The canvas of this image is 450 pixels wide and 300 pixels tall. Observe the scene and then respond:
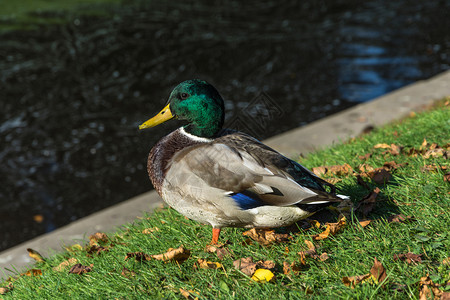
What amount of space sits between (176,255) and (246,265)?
17.7 inches

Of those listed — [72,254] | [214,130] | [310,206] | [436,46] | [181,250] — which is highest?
[214,130]

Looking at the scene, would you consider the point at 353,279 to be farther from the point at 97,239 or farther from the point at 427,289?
the point at 97,239

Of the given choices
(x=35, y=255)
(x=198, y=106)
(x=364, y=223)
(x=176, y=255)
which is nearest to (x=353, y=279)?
(x=364, y=223)

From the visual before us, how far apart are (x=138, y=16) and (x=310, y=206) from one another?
378 inches

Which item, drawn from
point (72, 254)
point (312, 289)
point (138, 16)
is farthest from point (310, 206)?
point (138, 16)

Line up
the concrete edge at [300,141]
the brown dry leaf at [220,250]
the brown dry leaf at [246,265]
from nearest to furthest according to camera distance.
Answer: the brown dry leaf at [246,265], the brown dry leaf at [220,250], the concrete edge at [300,141]

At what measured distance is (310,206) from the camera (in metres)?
2.91

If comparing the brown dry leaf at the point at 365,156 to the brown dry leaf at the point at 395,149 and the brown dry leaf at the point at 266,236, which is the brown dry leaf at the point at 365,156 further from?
the brown dry leaf at the point at 266,236

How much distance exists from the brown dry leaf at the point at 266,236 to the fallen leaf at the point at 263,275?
0.37m

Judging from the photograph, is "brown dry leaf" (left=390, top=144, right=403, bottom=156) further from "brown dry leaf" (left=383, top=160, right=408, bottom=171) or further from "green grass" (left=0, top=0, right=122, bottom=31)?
"green grass" (left=0, top=0, right=122, bottom=31)

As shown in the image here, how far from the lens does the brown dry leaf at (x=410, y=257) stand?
8.86ft

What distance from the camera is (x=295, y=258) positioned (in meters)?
2.93

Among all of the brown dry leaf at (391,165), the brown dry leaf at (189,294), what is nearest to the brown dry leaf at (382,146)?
the brown dry leaf at (391,165)

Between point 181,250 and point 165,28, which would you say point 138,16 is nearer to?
point 165,28
